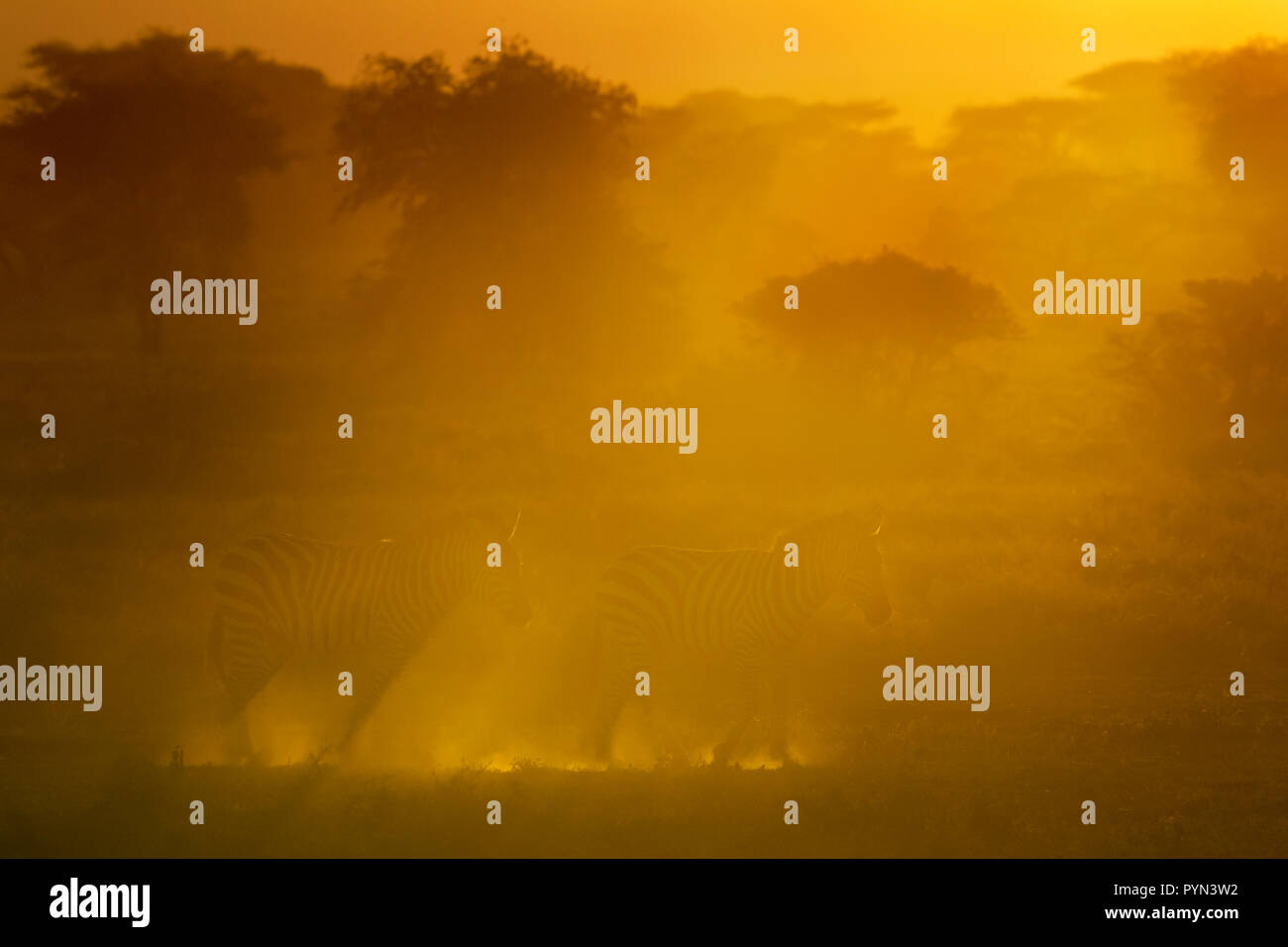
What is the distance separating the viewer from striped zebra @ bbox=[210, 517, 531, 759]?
10094 millimetres

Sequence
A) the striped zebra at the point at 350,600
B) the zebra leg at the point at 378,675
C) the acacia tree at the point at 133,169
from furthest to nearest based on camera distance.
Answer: the acacia tree at the point at 133,169, the striped zebra at the point at 350,600, the zebra leg at the point at 378,675

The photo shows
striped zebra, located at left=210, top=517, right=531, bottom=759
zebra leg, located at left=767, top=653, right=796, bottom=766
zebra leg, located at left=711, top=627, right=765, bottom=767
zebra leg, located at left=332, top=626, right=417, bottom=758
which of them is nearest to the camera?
zebra leg, located at left=767, top=653, right=796, bottom=766

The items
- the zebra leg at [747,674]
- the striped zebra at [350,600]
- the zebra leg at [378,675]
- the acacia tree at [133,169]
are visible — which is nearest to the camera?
the zebra leg at [747,674]

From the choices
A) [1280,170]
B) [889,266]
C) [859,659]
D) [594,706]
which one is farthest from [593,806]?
[1280,170]

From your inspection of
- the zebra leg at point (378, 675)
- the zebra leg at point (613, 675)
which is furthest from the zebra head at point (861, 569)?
the zebra leg at point (378, 675)

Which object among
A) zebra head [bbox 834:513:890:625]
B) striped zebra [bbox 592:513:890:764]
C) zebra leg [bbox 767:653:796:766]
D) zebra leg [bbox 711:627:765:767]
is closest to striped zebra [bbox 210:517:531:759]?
striped zebra [bbox 592:513:890:764]

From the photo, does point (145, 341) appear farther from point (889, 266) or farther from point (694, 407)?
point (889, 266)

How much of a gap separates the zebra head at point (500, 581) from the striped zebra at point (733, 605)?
559 mm

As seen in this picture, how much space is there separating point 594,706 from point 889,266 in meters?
9.24

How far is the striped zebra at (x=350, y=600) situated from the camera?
10094mm

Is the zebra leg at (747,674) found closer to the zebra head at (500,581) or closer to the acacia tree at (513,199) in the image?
the zebra head at (500,581)

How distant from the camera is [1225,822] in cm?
883

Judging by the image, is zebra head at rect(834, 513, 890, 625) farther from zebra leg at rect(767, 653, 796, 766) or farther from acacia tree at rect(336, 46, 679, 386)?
acacia tree at rect(336, 46, 679, 386)

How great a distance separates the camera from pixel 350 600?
10453mm
